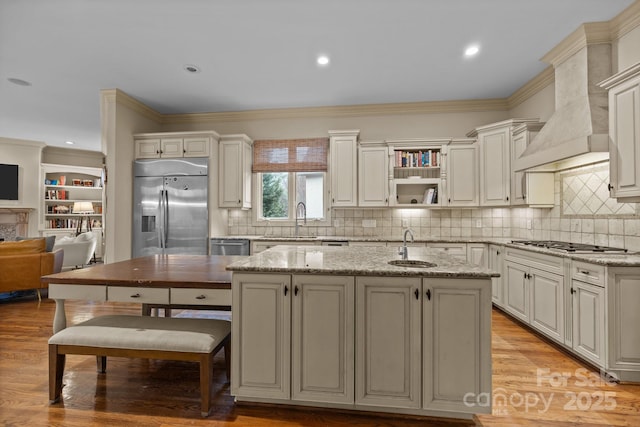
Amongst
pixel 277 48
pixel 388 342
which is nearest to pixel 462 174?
pixel 277 48

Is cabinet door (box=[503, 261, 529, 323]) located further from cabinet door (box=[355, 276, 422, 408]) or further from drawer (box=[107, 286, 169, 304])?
drawer (box=[107, 286, 169, 304])

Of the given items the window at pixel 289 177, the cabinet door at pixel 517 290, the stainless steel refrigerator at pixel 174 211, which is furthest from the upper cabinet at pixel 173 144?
the cabinet door at pixel 517 290

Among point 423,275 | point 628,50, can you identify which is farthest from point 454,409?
point 628,50

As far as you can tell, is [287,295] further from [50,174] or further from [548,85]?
[50,174]

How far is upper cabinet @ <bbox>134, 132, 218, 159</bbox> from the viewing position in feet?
15.3

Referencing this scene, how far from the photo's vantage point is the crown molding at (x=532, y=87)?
3725mm

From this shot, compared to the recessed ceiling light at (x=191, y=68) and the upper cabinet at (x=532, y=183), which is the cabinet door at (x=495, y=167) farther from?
the recessed ceiling light at (x=191, y=68)

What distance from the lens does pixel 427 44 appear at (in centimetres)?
320

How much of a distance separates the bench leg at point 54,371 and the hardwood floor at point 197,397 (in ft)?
0.22

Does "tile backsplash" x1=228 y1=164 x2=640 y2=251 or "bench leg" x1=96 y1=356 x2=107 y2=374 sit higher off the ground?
"tile backsplash" x1=228 y1=164 x2=640 y2=251

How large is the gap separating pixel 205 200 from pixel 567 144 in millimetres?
4295

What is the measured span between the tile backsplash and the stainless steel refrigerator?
0.75m

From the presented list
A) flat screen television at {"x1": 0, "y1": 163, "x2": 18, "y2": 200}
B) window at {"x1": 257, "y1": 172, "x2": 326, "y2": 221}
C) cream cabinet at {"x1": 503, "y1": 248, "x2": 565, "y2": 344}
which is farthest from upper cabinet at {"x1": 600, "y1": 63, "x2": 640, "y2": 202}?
flat screen television at {"x1": 0, "y1": 163, "x2": 18, "y2": 200}

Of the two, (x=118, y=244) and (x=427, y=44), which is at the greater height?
(x=427, y=44)
